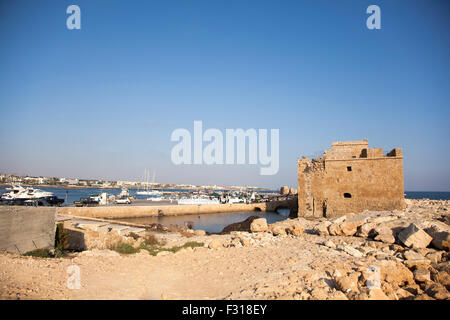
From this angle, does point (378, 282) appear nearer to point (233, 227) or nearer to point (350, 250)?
point (350, 250)

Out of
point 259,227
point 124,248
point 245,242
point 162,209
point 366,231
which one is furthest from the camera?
point 162,209

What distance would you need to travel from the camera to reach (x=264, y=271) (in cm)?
616

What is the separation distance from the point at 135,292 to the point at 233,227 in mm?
12893

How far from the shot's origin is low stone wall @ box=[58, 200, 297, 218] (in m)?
26.2

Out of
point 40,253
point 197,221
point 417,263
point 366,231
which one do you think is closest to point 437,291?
point 417,263

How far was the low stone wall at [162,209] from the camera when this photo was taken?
86.0 ft

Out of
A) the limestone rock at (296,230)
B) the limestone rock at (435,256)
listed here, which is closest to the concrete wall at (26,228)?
the limestone rock at (296,230)

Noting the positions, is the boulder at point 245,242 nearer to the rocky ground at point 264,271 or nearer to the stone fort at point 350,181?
the rocky ground at point 264,271

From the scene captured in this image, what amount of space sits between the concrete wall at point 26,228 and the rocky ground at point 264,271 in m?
1.03

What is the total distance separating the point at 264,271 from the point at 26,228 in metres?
7.08

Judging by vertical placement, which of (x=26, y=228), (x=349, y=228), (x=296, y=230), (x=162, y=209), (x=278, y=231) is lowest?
(x=162, y=209)

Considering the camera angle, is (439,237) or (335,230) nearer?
(439,237)

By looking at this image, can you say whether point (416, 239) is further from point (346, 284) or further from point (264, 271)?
point (264, 271)

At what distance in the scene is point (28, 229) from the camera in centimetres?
777
